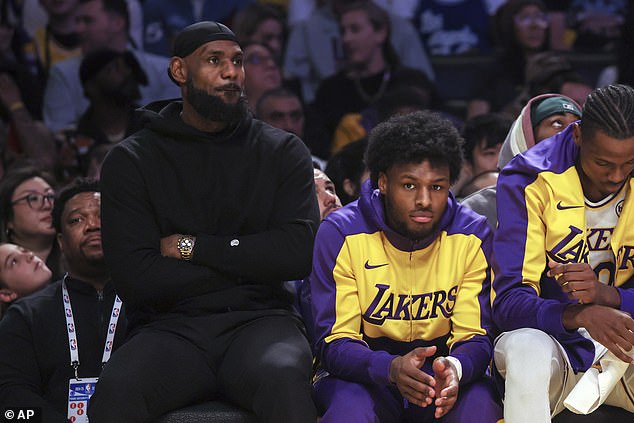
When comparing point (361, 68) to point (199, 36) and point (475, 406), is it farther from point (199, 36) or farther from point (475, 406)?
point (475, 406)

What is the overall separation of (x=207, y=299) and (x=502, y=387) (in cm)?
95

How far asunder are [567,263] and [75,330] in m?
1.67

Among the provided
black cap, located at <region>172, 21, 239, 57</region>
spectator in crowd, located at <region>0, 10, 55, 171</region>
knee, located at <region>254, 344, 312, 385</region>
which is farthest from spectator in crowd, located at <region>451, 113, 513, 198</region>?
spectator in crowd, located at <region>0, 10, 55, 171</region>

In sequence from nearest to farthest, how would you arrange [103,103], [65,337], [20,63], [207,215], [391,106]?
[207,215] → [65,337] → [391,106] → [103,103] → [20,63]

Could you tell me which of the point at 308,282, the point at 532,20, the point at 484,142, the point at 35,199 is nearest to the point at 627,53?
the point at 532,20

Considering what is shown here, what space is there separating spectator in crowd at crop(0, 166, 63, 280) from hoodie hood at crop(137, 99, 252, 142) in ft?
3.98

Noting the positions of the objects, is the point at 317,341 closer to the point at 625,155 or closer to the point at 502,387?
the point at 502,387

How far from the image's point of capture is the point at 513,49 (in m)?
6.48

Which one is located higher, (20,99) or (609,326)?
(609,326)

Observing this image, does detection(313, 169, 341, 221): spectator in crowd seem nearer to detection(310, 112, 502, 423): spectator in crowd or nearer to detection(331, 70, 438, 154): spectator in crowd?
detection(310, 112, 502, 423): spectator in crowd

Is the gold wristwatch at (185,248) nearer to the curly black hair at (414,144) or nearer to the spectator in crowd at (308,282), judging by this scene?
the spectator in crowd at (308,282)

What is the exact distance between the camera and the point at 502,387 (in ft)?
10.7

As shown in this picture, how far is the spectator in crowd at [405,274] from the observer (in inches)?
130

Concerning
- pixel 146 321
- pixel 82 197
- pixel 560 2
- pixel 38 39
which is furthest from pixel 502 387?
pixel 38 39
